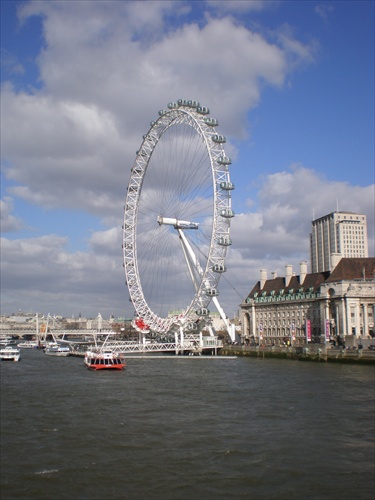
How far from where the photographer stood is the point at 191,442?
20.5m

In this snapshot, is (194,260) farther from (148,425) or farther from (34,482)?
(34,482)

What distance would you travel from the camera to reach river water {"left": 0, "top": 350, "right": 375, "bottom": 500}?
15.6 metres

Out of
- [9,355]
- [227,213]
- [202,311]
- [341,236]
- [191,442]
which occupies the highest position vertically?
[341,236]

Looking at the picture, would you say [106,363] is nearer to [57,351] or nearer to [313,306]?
[313,306]

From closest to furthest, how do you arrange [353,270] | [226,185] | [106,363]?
[106,363], [226,185], [353,270]

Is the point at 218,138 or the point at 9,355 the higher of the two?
the point at 218,138

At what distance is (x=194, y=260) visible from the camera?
66.3 metres

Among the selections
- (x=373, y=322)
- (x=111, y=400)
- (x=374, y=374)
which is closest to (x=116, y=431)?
(x=111, y=400)

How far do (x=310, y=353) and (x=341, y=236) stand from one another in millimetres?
96462

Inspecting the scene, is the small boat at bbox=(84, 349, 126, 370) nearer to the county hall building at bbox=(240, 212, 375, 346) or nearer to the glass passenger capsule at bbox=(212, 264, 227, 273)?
the glass passenger capsule at bbox=(212, 264, 227, 273)

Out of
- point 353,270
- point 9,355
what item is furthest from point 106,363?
point 353,270

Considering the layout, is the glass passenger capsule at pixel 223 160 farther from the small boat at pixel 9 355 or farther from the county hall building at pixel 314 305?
the small boat at pixel 9 355

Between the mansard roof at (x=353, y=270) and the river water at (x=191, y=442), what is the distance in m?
34.9

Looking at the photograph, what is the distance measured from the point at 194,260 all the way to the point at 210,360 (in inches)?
421
